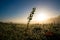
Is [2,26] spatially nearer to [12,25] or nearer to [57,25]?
[12,25]

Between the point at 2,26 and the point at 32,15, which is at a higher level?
the point at 32,15

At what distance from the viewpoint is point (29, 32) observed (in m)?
6.00

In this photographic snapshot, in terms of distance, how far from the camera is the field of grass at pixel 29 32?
219 inches

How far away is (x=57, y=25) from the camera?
264 inches

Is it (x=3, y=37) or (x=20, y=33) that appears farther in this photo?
(x=20, y=33)

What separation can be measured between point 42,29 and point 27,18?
32.5 inches

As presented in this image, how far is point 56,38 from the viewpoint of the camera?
577cm

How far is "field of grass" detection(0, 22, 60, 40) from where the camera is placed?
557cm

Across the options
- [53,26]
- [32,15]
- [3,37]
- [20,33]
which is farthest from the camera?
[53,26]

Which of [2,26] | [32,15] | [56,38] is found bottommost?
[56,38]

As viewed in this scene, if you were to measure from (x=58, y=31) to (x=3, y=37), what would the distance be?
228 centimetres

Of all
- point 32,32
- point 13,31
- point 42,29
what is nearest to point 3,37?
point 13,31

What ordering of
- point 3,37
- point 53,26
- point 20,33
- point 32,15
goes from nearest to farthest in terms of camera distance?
point 3,37
point 20,33
point 32,15
point 53,26

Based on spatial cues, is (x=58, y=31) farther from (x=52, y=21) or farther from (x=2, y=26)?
(x=2, y=26)
